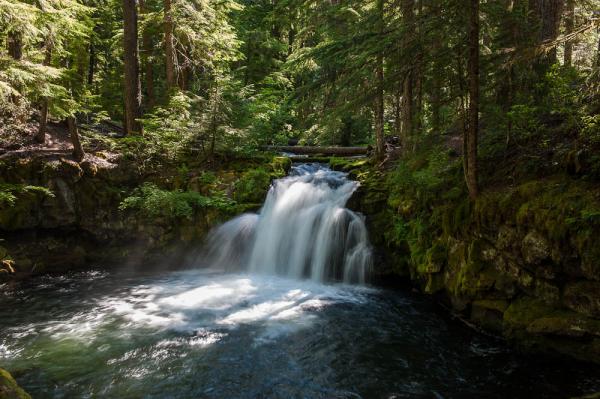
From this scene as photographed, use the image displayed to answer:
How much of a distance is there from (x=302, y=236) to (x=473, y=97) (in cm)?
607

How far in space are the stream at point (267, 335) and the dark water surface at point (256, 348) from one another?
0.02 meters

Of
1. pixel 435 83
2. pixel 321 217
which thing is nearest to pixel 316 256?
pixel 321 217

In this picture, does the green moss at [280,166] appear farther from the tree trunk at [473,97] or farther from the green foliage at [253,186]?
the tree trunk at [473,97]

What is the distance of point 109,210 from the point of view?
12.5 m

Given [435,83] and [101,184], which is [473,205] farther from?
[101,184]

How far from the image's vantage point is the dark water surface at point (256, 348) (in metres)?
5.67

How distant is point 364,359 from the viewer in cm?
653

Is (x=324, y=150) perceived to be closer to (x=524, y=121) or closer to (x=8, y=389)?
(x=524, y=121)

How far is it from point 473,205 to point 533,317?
2.27m

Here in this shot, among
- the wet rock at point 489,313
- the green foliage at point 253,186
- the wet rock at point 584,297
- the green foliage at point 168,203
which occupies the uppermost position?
the green foliage at point 253,186

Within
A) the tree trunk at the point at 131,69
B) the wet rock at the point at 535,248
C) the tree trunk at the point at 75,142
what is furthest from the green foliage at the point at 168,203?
the wet rock at the point at 535,248

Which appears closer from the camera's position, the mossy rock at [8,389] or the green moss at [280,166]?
the mossy rock at [8,389]

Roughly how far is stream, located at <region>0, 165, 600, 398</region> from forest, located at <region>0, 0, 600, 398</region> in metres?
0.05

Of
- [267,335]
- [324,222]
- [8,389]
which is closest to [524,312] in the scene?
[267,335]
